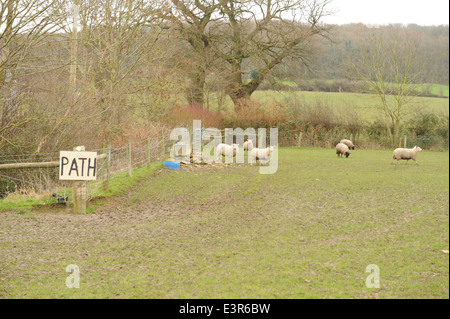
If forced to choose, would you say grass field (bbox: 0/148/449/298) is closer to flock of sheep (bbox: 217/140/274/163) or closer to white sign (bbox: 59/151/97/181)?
white sign (bbox: 59/151/97/181)

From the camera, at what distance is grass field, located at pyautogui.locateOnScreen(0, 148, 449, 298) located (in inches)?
218

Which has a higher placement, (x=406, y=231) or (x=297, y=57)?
(x=297, y=57)

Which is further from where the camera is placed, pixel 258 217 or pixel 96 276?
pixel 258 217

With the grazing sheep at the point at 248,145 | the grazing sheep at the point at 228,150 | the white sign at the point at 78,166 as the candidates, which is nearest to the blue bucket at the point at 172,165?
the grazing sheep at the point at 228,150

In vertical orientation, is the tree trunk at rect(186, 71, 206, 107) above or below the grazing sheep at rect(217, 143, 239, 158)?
above

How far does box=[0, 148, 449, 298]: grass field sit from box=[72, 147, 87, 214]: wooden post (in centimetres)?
26

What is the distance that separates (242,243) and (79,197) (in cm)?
468

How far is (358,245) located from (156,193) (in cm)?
747

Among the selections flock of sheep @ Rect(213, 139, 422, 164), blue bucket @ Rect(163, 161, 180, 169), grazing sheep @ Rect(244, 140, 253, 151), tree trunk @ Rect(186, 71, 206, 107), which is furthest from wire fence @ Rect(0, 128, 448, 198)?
tree trunk @ Rect(186, 71, 206, 107)

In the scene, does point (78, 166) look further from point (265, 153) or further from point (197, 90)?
point (197, 90)
